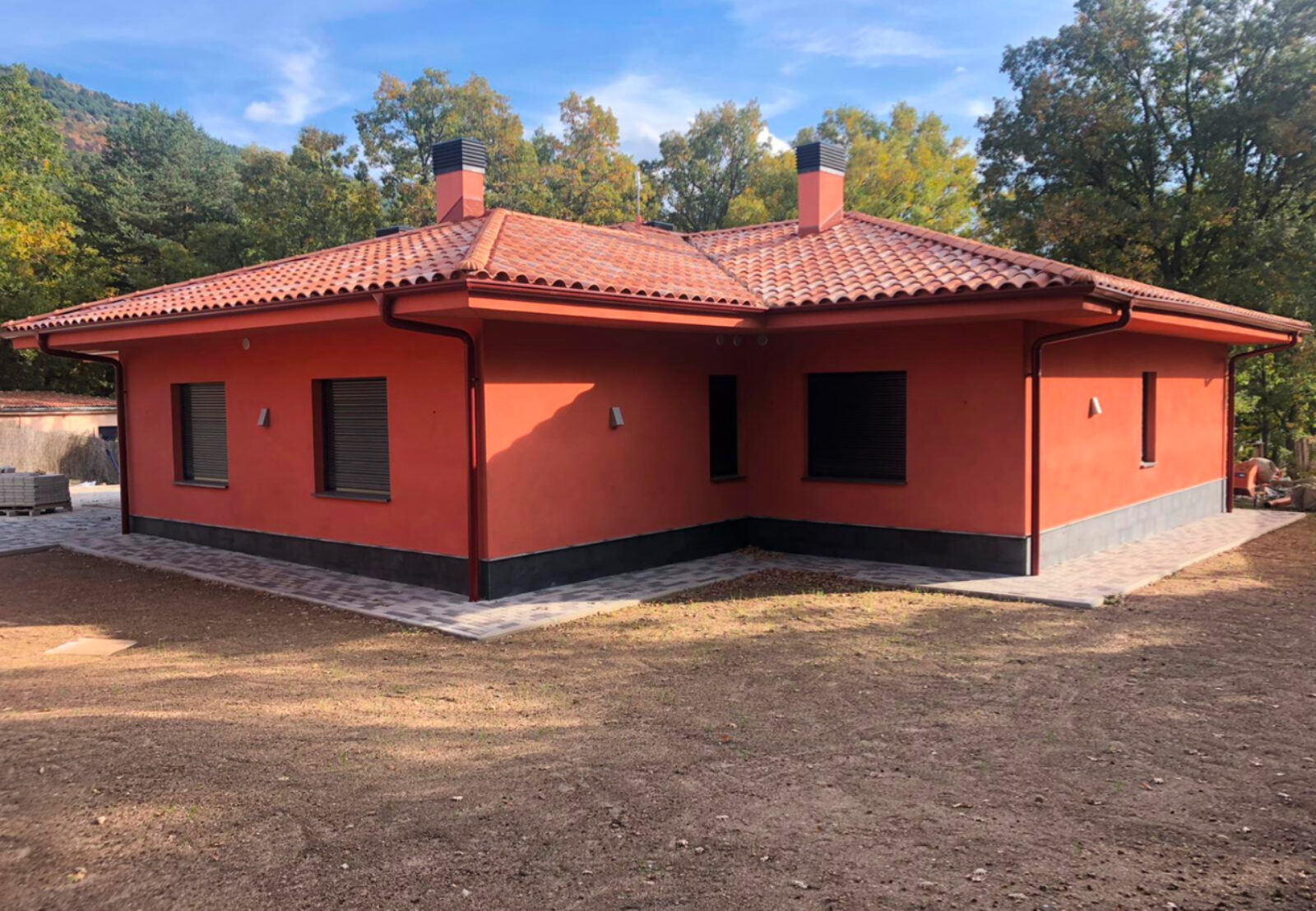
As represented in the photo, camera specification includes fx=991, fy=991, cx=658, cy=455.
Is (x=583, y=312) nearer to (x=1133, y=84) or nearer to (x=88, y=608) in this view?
(x=88, y=608)

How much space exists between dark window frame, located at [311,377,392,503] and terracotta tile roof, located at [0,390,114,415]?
684 inches

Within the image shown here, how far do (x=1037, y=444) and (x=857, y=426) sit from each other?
213cm

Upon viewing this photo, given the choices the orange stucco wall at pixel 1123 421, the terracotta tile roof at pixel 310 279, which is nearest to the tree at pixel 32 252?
the terracotta tile roof at pixel 310 279

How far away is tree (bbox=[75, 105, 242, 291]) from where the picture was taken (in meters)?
36.7

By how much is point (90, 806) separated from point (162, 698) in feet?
6.20

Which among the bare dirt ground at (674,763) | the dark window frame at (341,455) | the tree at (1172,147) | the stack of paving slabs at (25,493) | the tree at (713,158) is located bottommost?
the bare dirt ground at (674,763)

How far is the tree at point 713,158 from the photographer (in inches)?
1957

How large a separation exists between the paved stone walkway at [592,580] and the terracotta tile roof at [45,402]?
40.8ft

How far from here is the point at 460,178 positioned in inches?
543

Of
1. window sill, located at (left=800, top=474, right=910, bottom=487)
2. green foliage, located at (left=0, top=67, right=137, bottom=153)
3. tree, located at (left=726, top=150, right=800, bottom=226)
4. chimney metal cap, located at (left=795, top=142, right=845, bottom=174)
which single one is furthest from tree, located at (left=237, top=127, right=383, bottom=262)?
green foliage, located at (left=0, top=67, right=137, bottom=153)

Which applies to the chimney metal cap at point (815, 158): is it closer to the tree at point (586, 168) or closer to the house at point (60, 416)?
the house at point (60, 416)

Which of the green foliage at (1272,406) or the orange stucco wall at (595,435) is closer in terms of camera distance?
the orange stucco wall at (595,435)

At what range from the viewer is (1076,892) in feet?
12.7

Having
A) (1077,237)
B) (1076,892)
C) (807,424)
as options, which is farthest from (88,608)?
(1077,237)
